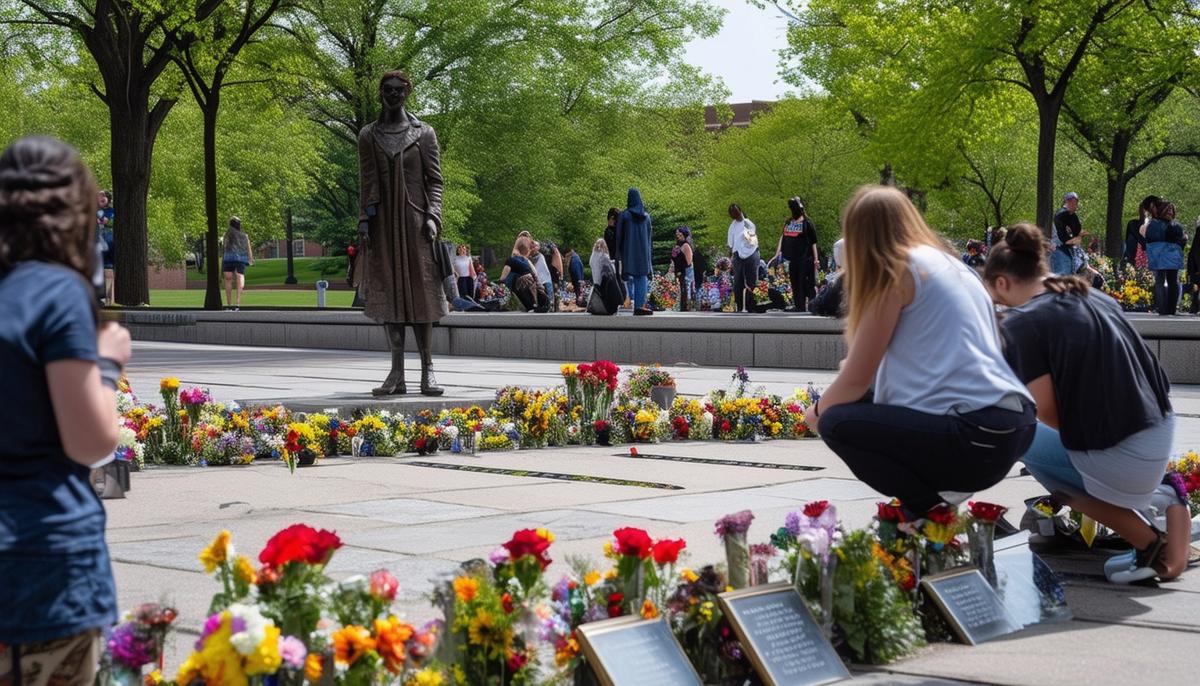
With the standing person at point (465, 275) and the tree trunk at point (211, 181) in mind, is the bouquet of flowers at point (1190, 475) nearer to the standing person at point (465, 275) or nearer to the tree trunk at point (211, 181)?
the standing person at point (465, 275)

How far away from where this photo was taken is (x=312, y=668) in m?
3.14

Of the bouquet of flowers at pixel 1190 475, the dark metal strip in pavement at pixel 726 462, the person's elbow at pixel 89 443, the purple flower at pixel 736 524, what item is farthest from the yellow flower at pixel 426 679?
the dark metal strip in pavement at pixel 726 462

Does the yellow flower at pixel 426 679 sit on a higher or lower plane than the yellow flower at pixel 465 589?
lower

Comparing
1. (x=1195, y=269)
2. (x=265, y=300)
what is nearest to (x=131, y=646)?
(x=1195, y=269)

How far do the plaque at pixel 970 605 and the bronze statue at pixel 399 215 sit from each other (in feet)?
21.6

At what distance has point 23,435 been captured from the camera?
2.72 metres

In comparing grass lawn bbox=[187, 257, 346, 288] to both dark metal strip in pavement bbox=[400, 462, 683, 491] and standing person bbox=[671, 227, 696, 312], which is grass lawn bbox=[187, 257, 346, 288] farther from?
dark metal strip in pavement bbox=[400, 462, 683, 491]

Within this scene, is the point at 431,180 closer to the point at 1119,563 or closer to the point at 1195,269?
the point at 1119,563

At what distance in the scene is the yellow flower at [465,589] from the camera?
11.5ft

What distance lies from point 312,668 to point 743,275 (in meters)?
19.9

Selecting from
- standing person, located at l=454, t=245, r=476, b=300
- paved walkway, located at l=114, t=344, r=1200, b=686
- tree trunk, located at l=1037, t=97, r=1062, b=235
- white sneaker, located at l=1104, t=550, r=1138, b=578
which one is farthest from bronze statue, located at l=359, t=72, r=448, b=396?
tree trunk, located at l=1037, t=97, r=1062, b=235

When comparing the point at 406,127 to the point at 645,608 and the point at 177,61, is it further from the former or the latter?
the point at 177,61

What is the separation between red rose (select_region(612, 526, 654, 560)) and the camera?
12.4ft

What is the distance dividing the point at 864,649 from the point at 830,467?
4.59 metres
